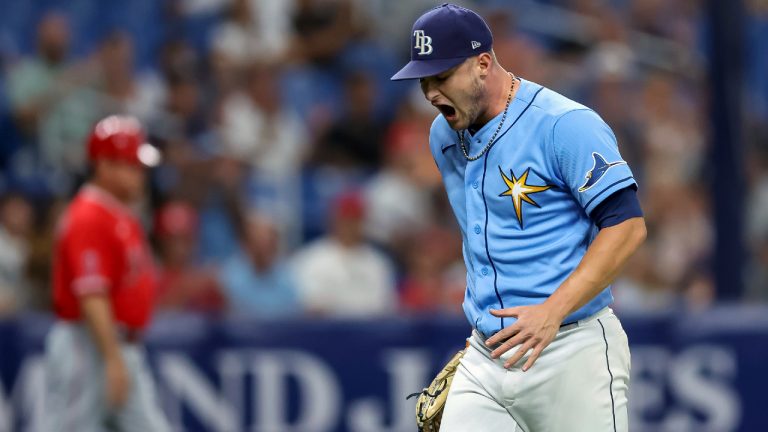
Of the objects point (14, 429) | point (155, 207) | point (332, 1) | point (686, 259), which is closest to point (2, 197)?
point (155, 207)

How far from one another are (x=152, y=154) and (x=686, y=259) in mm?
4393

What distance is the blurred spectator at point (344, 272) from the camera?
9336 millimetres

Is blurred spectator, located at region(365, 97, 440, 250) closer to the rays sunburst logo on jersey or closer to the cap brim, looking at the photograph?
the rays sunburst logo on jersey

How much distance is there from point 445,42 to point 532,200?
22.1 inches

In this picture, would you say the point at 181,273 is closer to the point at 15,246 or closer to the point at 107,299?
the point at 15,246

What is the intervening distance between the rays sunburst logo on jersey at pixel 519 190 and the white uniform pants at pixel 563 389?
42 centimetres

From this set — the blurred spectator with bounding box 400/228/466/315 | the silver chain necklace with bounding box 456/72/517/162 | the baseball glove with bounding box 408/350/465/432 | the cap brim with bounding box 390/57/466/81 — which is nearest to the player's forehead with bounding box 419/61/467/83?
the cap brim with bounding box 390/57/466/81

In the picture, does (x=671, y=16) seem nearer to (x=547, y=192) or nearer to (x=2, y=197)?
(x=2, y=197)

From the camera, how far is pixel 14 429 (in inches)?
344

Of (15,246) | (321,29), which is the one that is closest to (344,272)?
(15,246)

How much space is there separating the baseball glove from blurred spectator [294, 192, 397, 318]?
447 centimetres

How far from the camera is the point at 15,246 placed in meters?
9.43

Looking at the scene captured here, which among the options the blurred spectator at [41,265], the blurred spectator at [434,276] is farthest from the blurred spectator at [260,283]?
the blurred spectator at [41,265]

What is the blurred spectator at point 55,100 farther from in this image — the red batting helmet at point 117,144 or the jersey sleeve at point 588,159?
the jersey sleeve at point 588,159
